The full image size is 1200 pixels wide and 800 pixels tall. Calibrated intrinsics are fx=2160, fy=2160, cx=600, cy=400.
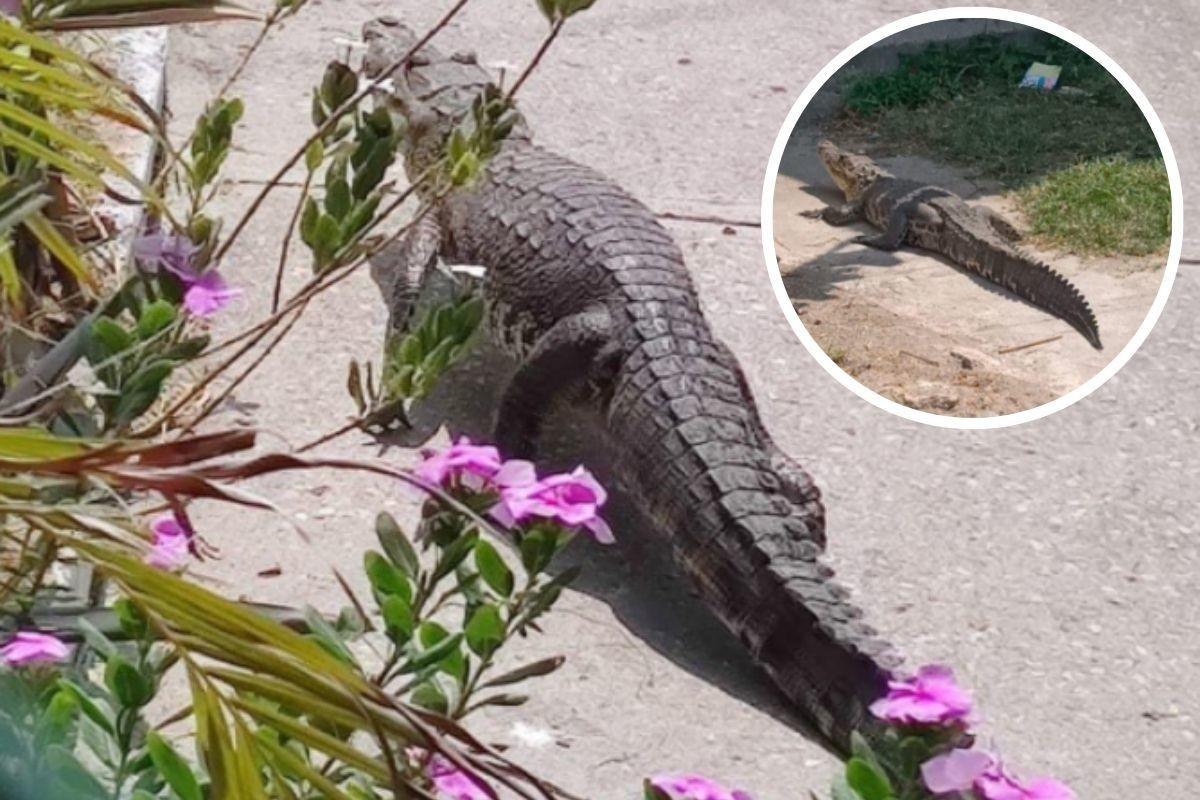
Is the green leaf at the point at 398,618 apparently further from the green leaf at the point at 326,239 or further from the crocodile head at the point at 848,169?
the crocodile head at the point at 848,169

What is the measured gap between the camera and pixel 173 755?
172 centimetres

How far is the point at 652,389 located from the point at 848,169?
1469 mm

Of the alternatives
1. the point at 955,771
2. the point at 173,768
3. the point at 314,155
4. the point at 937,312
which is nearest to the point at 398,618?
the point at 173,768

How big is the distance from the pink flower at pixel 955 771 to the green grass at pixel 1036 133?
3655 millimetres

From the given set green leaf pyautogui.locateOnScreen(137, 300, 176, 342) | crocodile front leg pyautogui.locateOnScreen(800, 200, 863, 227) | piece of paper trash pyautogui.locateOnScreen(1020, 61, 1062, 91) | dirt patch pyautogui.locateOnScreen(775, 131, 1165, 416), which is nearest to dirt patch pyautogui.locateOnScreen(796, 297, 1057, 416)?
dirt patch pyautogui.locateOnScreen(775, 131, 1165, 416)

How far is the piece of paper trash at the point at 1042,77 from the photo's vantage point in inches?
226

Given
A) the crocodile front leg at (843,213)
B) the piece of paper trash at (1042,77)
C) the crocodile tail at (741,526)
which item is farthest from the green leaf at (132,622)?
the piece of paper trash at (1042,77)

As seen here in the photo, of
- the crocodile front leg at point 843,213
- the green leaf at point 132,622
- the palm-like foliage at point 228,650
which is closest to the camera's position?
the palm-like foliage at point 228,650

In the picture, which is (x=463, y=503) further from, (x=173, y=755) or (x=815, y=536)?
(x=815, y=536)

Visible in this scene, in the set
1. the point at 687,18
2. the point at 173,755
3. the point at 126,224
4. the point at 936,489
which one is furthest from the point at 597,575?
the point at 687,18

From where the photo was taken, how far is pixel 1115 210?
5238 mm

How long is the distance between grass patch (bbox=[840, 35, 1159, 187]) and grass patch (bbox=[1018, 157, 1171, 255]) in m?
0.07

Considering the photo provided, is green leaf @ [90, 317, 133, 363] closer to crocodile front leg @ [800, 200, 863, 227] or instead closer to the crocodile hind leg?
the crocodile hind leg

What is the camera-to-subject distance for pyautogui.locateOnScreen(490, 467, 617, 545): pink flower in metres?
2.01
